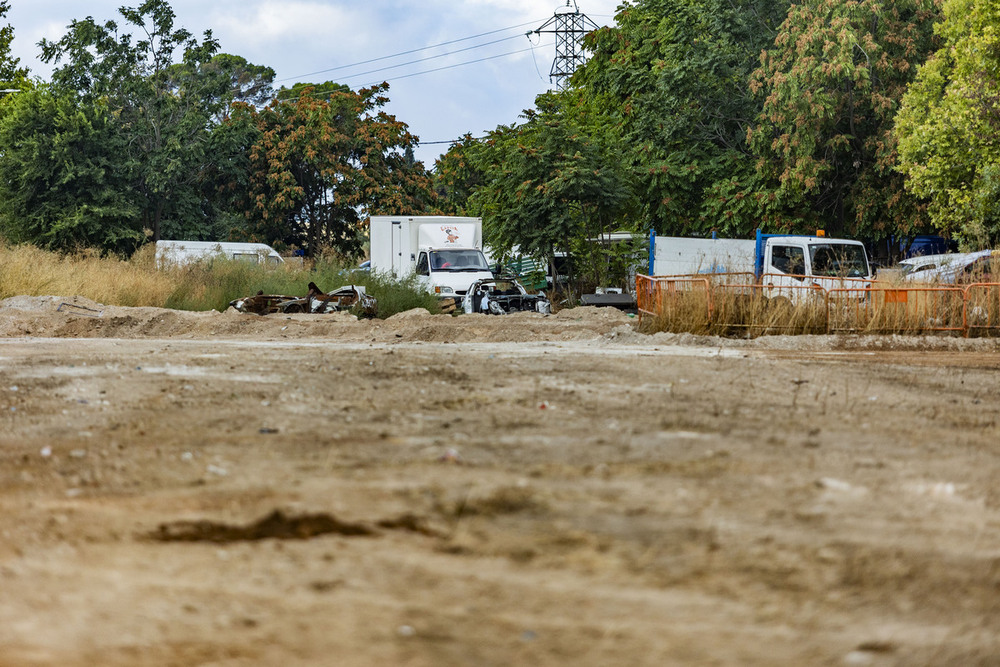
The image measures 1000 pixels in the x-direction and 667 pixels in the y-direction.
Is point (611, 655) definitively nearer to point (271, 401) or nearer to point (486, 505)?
point (486, 505)

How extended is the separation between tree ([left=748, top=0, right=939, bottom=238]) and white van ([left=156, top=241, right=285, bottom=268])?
14.2 metres

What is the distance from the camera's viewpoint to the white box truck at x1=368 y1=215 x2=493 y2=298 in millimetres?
26139

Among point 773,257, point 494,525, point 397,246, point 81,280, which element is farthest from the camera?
point 397,246

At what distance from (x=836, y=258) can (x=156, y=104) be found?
3313cm

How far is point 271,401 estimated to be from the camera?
25.0 ft

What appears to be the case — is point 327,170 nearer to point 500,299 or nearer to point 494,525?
point 500,299

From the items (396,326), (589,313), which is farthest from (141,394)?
(589,313)

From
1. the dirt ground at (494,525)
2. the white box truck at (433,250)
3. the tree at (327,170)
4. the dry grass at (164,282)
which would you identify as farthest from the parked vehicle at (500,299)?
the tree at (327,170)

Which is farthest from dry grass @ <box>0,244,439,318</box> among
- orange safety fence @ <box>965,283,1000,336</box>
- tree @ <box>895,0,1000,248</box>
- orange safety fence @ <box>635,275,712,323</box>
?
tree @ <box>895,0,1000,248</box>

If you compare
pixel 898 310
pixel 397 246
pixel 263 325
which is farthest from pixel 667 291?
pixel 397 246

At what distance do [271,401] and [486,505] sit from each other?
3590mm

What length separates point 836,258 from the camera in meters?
21.5

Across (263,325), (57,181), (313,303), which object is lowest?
(263,325)

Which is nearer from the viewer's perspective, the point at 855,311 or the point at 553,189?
the point at 855,311
